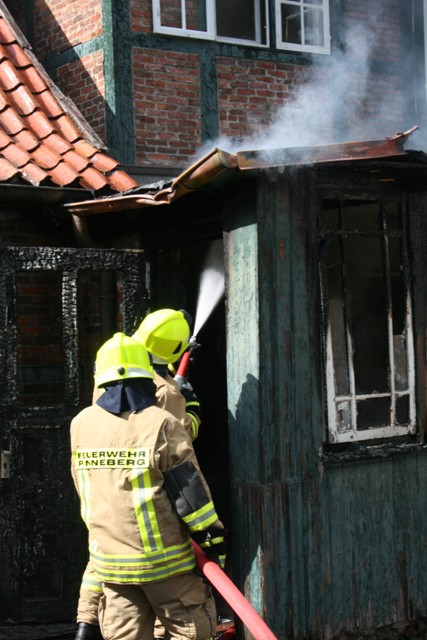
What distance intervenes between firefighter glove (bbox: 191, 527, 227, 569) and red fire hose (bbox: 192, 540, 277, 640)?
4 cm

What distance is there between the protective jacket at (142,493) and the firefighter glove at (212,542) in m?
0.06

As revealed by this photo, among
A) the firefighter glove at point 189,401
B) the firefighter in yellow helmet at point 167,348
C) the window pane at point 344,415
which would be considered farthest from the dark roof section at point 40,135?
the window pane at point 344,415

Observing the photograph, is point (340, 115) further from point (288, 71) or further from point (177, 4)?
point (177, 4)

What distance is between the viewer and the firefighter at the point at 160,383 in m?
6.02

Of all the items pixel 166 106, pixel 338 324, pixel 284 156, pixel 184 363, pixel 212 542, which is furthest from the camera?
pixel 166 106

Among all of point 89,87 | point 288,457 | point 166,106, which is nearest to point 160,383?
point 288,457

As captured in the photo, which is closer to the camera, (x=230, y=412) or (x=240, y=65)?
(x=230, y=412)

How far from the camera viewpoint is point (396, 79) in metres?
11.3

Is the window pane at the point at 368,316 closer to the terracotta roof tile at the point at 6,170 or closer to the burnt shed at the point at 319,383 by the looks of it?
the burnt shed at the point at 319,383

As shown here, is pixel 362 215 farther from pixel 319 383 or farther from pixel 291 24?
pixel 291 24

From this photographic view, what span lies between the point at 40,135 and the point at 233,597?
462cm

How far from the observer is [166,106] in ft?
31.8

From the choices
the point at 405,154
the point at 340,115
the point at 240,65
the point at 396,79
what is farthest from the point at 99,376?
the point at 396,79

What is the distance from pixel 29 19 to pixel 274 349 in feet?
19.0
